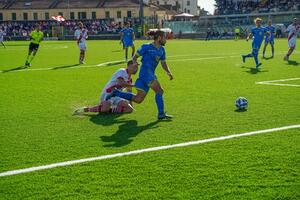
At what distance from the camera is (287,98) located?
1180cm

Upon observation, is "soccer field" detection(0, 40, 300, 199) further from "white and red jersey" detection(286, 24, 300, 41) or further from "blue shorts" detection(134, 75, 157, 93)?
"white and red jersey" detection(286, 24, 300, 41)

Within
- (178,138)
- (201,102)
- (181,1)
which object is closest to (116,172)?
(178,138)

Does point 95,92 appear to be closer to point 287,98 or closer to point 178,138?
point 287,98

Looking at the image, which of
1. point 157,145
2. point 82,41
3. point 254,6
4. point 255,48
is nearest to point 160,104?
point 157,145

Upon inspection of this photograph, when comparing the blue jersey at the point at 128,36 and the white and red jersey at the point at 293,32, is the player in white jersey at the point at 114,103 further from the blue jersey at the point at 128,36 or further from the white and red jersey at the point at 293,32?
the blue jersey at the point at 128,36

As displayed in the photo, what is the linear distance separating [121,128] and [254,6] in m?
72.0

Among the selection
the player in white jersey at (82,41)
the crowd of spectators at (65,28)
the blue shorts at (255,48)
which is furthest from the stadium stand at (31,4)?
the blue shorts at (255,48)

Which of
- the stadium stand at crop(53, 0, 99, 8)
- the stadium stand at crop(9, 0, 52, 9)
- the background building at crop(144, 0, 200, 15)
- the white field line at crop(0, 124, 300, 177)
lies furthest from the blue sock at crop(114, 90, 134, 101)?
the background building at crop(144, 0, 200, 15)

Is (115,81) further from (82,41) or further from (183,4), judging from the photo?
(183,4)

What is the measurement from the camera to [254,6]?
77.1 meters

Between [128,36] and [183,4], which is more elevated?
[183,4]

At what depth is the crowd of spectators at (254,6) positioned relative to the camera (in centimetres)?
7006

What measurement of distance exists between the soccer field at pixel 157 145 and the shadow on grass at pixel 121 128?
0.06 ft

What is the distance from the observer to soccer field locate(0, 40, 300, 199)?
552cm
